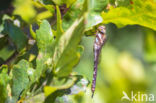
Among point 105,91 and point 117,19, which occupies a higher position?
point 117,19

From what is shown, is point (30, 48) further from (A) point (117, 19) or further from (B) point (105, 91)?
(B) point (105, 91)

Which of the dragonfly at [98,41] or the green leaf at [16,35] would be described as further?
the green leaf at [16,35]

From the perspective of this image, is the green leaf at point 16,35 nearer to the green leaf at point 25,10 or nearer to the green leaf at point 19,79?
the green leaf at point 19,79

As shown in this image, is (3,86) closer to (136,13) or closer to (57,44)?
(57,44)

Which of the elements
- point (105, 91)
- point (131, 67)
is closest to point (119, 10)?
point (105, 91)
